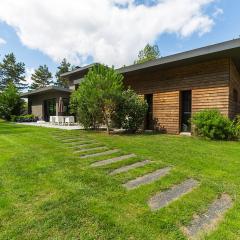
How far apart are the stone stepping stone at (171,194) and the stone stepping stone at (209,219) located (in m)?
0.46

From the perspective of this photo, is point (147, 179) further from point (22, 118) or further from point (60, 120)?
point (22, 118)

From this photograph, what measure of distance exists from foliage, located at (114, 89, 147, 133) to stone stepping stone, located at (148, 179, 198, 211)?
7583mm

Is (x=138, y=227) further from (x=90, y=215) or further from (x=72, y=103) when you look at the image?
(x=72, y=103)

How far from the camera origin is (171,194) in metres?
3.33

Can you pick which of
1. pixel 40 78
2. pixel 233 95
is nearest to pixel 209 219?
pixel 233 95

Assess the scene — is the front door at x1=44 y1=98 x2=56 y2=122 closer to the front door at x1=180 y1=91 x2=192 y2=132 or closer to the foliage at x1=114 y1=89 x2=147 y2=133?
the foliage at x1=114 y1=89 x2=147 y2=133

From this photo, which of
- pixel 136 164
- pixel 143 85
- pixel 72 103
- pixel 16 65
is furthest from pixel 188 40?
pixel 16 65

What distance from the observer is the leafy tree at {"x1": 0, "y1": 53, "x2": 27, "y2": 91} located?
4953 cm

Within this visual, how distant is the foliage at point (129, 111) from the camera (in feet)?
37.0

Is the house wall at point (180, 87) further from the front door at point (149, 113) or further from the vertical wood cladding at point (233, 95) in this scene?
the vertical wood cladding at point (233, 95)

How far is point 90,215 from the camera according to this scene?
262 cm

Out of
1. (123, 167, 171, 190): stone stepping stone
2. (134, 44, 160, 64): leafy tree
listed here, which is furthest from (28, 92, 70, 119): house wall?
(134, 44, 160, 64): leafy tree

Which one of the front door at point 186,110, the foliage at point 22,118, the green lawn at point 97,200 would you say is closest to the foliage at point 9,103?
the foliage at point 22,118

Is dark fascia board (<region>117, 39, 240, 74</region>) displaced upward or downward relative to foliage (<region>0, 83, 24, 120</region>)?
upward
